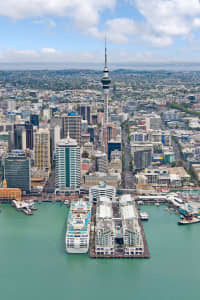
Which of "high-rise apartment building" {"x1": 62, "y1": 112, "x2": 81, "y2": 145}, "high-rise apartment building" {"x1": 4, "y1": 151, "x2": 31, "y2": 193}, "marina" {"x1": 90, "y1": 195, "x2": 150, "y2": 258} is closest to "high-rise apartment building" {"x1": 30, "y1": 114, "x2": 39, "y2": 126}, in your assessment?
"high-rise apartment building" {"x1": 62, "y1": 112, "x2": 81, "y2": 145}

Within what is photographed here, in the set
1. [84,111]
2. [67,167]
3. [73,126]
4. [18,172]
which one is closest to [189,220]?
[67,167]

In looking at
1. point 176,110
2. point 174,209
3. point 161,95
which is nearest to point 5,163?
point 174,209

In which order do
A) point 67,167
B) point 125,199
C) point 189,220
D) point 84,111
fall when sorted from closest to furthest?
point 189,220, point 125,199, point 67,167, point 84,111

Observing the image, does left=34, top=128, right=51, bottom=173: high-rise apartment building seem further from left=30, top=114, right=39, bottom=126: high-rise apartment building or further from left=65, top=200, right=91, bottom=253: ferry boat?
left=30, top=114, right=39, bottom=126: high-rise apartment building

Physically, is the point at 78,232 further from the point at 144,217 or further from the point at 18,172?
the point at 18,172

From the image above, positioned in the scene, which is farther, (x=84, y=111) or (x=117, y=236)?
(x=84, y=111)

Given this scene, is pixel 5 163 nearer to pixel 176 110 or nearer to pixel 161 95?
pixel 176 110
